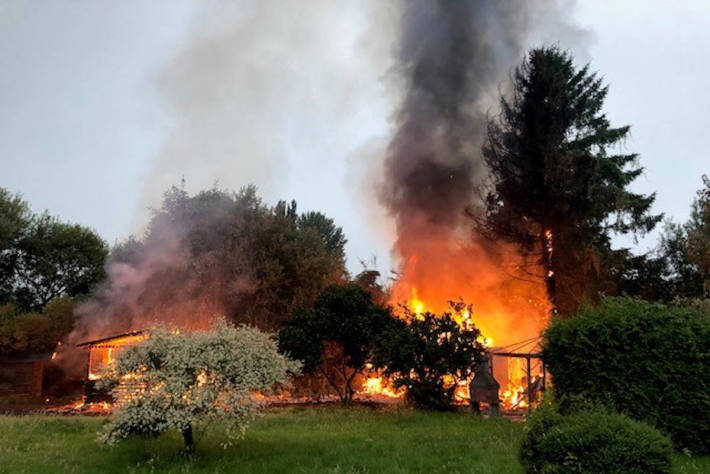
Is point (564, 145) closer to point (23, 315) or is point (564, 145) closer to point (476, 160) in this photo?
point (476, 160)

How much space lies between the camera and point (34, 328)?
99.8 feet

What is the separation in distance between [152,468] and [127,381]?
1.72 metres

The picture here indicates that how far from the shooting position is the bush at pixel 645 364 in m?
11.1

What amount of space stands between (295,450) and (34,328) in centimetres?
2516

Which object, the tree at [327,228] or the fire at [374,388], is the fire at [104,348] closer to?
the fire at [374,388]

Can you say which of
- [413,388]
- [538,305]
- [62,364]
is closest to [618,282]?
[538,305]

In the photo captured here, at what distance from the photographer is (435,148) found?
32.2 metres

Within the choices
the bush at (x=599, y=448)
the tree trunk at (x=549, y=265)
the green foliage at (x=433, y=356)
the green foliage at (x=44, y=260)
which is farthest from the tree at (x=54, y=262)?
the bush at (x=599, y=448)

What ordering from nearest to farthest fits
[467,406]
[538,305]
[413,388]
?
[413,388], [467,406], [538,305]

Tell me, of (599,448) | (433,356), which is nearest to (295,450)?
(599,448)

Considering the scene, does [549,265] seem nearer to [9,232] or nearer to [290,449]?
[290,449]

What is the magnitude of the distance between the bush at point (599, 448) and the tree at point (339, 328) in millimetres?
14915

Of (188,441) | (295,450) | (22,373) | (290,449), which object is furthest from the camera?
(22,373)

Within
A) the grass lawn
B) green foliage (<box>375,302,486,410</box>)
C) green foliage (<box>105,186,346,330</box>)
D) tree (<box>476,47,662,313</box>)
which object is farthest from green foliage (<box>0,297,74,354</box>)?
tree (<box>476,47,662,313</box>)
